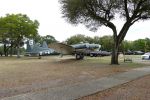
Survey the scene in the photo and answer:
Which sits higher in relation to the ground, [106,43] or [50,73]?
[106,43]

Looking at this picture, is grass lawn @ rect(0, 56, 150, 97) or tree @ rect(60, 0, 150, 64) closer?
grass lawn @ rect(0, 56, 150, 97)

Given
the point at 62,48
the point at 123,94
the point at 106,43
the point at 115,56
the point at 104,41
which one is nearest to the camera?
the point at 123,94

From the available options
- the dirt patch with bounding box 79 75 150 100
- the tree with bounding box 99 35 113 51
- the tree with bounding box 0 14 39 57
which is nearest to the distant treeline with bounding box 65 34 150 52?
the tree with bounding box 99 35 113 51

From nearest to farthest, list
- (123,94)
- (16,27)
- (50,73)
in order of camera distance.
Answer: (123,94) < (50,73) < (16,27)

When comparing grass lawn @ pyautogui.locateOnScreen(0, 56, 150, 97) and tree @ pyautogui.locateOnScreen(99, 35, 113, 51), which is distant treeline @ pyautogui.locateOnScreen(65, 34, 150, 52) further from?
grass lawn @ pyautogui.locateOnScreen(0, 56, 150, 97)

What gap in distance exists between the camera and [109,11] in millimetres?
32531

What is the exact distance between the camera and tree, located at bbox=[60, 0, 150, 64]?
31250 mm

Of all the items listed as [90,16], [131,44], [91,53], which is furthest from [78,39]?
[90,16]

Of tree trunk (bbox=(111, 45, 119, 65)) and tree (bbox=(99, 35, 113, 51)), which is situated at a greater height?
tree (bbox=(99, 35, 113, 51))

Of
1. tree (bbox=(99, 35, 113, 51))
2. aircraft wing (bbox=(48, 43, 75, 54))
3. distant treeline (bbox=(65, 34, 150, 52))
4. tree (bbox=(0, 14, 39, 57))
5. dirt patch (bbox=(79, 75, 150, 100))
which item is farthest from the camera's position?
distant treeline (bbox=(65, 34, 150, 52))

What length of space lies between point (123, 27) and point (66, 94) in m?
22.3

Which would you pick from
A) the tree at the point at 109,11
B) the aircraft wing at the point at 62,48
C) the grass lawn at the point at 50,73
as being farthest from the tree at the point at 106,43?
the grass lawn at the point at 50,73

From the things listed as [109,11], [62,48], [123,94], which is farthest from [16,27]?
[123,94]

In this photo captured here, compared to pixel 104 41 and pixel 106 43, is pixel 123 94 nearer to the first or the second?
pixel 106 43
